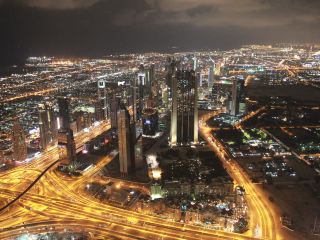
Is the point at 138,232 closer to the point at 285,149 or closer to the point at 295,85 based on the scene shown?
the point at 285,149

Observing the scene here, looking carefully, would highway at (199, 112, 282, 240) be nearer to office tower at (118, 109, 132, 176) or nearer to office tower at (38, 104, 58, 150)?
office tower at (118, 109, 132, 176)

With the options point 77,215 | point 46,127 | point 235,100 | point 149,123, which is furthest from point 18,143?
point 235,100

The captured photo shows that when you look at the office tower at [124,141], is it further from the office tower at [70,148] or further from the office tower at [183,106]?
the office tower at [183,106]

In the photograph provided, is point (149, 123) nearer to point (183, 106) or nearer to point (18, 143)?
point (183, 106)

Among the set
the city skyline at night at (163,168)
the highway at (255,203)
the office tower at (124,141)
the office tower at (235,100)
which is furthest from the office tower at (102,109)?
the office tower at (235,100)

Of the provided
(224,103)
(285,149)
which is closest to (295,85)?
(224,103)

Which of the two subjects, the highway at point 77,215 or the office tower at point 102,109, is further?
the office tower at point 102,109
